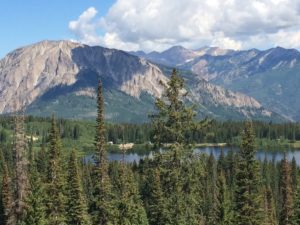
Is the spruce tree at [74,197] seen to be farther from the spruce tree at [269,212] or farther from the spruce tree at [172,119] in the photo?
the spruce tree at [172,119]

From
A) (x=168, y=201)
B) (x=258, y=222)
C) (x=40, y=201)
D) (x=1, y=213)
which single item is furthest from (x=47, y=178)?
(x=1, y=213)

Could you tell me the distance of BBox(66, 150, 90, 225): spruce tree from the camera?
3120 inches

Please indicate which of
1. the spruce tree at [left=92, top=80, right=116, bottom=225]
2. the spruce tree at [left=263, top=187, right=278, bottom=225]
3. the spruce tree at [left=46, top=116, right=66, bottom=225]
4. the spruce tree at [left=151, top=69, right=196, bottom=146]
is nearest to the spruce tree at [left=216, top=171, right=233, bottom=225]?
the spruce tree at [left=263, top=187, right=278, bottom=225]

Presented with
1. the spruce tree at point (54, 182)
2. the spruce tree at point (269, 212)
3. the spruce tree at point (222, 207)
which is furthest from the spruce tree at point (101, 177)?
the spruce tree at point (222, 207)

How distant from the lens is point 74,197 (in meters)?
81.1

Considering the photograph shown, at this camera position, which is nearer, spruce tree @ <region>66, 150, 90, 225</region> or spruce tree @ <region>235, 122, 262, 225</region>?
spruce tree @ <region>235, 122, 262, 225</region>

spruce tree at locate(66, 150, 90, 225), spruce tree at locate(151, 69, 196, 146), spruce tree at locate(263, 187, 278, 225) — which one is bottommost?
spruce tree at locate(263, 187, 278, 225)

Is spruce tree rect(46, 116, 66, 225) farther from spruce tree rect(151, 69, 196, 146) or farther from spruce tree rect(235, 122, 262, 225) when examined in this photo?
spruce tree rect(151, 69, 196, 146)

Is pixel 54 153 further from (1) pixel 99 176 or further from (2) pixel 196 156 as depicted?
(2) pixel 196 156

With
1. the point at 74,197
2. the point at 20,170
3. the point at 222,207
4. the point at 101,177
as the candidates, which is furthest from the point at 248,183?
the point at 222,207

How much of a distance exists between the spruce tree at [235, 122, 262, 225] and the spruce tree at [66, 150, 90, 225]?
29498mm

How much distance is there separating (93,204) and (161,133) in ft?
87.1

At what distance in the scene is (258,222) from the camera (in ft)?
189

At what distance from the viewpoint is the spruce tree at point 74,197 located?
7925 centimetres
